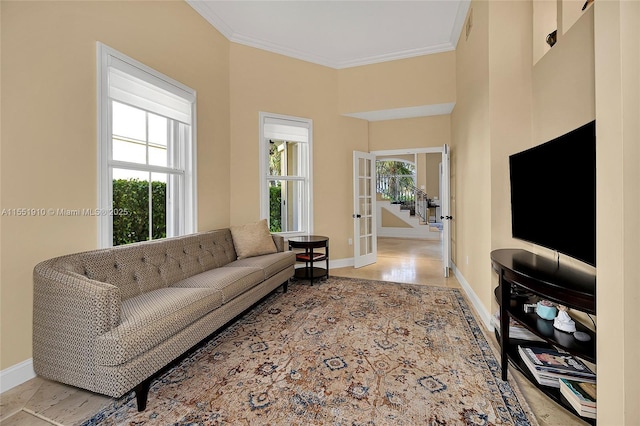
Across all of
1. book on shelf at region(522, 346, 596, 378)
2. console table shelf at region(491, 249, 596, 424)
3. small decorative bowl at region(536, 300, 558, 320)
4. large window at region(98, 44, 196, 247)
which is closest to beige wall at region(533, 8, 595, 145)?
console table shelf at region(491, 249, 596, 424)

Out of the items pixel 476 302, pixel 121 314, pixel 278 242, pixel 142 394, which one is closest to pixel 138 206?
pixel 121 314

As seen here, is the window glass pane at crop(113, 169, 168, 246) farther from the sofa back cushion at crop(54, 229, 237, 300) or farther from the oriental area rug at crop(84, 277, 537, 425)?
the oriental area rug at crop(84, 277, 537, 425)

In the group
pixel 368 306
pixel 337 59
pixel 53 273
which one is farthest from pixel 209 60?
pixel 368 306

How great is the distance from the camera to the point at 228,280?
8.52 feet

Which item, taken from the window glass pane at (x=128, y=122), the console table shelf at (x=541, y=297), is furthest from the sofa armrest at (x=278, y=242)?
the console table shelf at (x=541, y=297)

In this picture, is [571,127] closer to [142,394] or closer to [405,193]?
[142,394]

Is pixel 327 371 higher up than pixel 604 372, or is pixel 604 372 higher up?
pixel 604 372

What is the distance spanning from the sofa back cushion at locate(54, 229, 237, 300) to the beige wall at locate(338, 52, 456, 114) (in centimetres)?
343

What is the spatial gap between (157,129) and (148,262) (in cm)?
156

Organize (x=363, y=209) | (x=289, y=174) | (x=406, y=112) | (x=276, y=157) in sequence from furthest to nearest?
(x=363, y=209), (x=406, y=112), (x=289, y=174), (x=276, y=157)

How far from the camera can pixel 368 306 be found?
3.30m

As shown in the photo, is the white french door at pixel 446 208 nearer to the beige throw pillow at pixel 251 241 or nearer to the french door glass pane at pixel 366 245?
the french door glass pane at pixel 366 245

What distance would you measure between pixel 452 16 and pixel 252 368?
4.72 meters

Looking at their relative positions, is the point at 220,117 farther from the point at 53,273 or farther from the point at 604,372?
the point at 604,372
